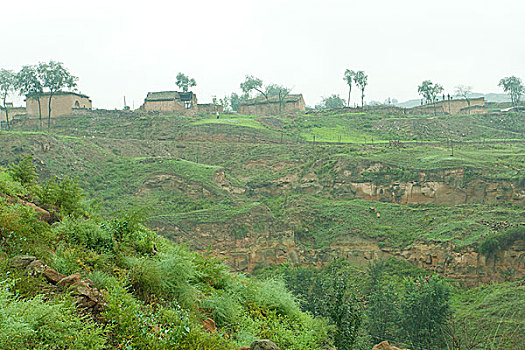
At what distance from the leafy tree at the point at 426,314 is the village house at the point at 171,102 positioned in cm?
4434

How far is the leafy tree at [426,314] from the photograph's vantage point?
21.3 m

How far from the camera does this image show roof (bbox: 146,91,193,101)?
61.2 metres

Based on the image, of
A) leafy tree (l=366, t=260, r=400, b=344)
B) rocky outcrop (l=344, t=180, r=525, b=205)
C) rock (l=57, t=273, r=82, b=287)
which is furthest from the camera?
rocky outcrop (l=344, t=180, r=525, b=205)

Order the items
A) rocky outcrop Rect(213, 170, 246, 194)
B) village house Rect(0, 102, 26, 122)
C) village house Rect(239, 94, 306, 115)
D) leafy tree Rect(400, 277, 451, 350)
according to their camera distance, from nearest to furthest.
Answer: leafy tree Rect(400, 277, 451, 350) → rocky outcrop Rect(213, 170, 246, 194) → village house Rect(0, 102, 26, 122) → village house Rect(239, 94, 306, 115)

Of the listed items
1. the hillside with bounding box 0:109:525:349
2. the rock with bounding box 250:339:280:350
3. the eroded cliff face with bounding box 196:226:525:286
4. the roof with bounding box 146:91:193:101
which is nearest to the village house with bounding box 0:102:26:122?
the hillside with bounding box 0:109:525:349

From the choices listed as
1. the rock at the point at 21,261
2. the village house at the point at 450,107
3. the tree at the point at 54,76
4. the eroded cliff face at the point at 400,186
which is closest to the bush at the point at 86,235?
the rock at the point at 21,261

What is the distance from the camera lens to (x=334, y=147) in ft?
154

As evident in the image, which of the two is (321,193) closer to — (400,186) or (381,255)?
(400,186)

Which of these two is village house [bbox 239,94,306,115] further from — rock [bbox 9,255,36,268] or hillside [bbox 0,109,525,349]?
rock [bbox 9,255,36,268]

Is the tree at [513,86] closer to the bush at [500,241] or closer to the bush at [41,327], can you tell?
the bush at [500,241]

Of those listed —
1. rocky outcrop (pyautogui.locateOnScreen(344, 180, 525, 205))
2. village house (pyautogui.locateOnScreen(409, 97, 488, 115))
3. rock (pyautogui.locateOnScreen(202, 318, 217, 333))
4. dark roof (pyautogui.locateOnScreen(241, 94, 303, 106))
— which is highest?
dark roof (pyautogui.locateOnScreen(241, 94, 303, 106))

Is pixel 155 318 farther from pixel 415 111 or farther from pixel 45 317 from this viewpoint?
pixel 415 111

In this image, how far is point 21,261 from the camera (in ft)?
21.4

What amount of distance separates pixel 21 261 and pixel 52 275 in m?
0.51
